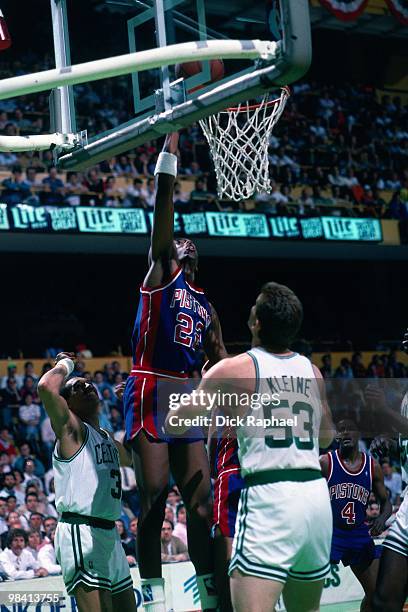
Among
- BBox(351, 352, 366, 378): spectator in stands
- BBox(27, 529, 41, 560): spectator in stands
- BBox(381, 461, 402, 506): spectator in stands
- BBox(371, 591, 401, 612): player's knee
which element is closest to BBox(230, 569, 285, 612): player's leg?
BBox(371, 591, 401, 612): player's knee

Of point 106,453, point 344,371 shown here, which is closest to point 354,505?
point 106,453

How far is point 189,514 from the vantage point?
5.30 m

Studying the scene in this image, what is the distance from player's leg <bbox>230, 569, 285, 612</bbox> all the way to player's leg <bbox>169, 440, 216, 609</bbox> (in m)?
0.90

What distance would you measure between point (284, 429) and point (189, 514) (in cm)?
111

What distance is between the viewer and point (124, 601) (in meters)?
6.19

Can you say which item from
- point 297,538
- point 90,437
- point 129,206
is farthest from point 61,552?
point 129,206

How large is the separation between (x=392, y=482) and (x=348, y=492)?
648 centimetres

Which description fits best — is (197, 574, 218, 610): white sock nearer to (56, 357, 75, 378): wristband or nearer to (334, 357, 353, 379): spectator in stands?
(56, 357, 75, 378): wristband

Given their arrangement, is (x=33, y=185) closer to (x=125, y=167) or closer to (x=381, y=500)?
(x=125, y=167)

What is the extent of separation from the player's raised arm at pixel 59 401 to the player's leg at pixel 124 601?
3.29 feet

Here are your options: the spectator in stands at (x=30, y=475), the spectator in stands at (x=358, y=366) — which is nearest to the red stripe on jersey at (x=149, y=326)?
the spectator in stands at (x=30, y=475)

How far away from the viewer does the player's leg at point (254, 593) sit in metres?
4.23

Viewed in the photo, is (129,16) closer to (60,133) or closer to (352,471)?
(60,133)

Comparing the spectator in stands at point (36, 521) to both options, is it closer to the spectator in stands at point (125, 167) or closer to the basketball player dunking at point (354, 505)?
the basketball player dunking at point (354, 505)
